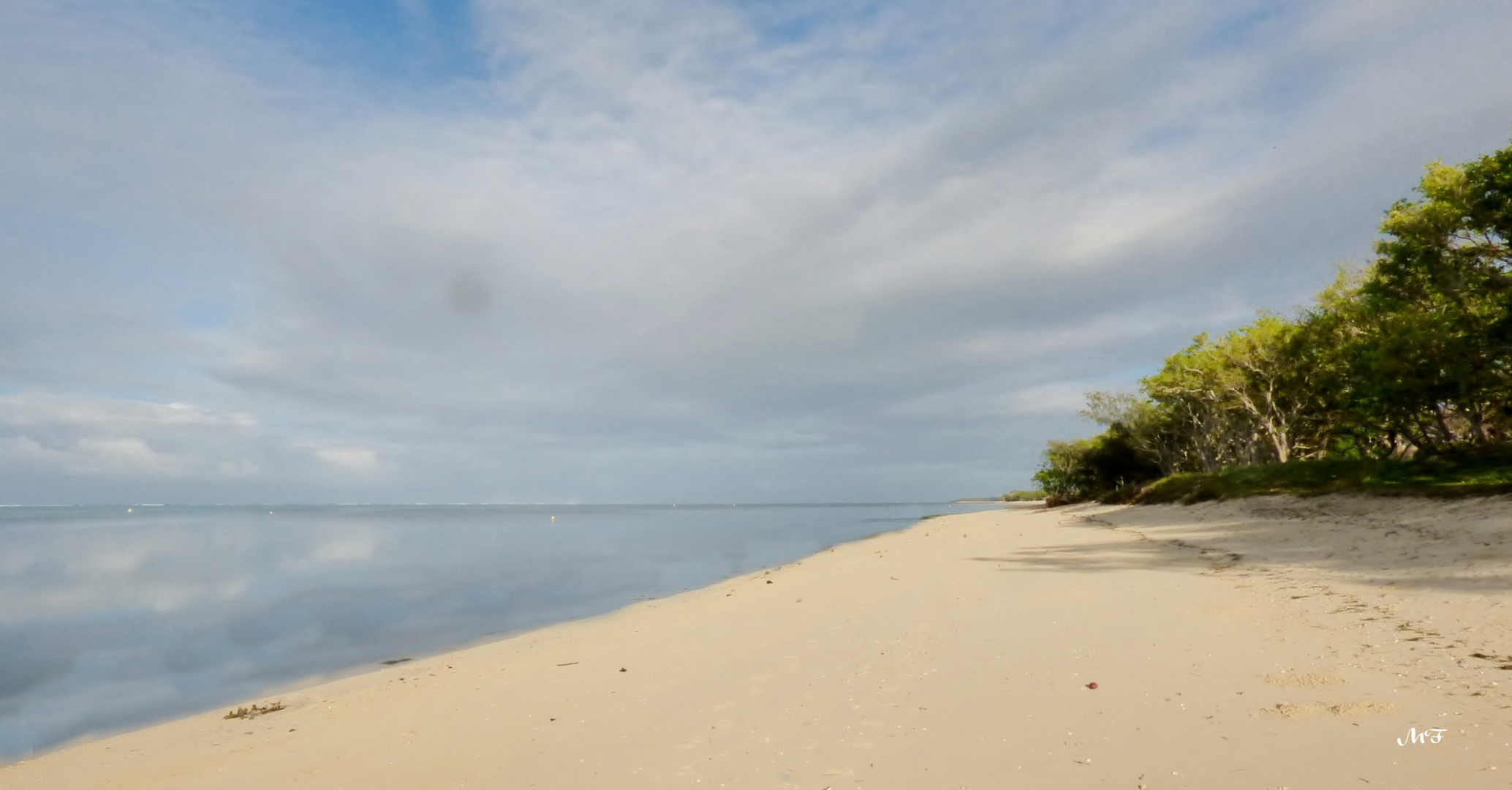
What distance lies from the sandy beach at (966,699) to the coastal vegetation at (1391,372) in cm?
1693

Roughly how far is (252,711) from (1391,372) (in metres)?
38.5

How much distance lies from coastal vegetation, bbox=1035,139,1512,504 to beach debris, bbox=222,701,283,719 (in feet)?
95.3

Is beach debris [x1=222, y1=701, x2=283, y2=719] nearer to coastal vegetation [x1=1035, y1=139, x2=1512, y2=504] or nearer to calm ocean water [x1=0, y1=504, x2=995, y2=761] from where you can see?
calm ocean water [x1=0, y1=504, x2=995, y2=761]

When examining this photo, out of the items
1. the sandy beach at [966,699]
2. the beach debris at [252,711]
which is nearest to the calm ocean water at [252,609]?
the beach debris at [252,711]

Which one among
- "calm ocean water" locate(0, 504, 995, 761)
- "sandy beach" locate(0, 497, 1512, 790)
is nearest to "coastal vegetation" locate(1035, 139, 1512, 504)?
"sandy beach" locate(0, 497, 1512, 790)

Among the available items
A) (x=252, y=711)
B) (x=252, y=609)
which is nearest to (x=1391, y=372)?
(x=252, y=711)

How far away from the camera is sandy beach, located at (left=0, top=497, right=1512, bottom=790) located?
5.09 meters

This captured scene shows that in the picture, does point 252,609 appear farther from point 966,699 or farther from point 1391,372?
point 1391,372

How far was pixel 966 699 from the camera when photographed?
22.3ft

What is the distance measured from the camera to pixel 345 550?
1871 inches

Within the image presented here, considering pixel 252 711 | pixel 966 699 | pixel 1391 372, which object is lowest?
pixel 252 711

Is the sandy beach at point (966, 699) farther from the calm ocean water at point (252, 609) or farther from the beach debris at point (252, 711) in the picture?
the calm ocean water at point (252, 609)

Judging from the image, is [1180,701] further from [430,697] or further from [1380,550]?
[1380,550]

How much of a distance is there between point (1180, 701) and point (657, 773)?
4576 mm
